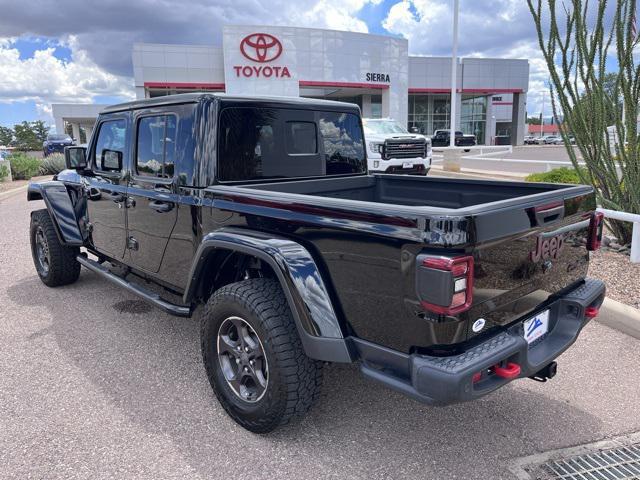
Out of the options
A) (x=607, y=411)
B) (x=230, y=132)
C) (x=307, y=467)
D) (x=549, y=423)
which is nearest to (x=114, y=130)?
(x=230, y=132)

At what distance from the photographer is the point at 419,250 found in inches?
82.1

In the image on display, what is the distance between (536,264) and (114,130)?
3554 mm

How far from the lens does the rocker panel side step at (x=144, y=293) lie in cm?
342

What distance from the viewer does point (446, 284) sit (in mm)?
1986

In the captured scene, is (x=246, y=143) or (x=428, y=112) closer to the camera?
(x=246, y=143)

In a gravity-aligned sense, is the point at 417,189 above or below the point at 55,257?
above

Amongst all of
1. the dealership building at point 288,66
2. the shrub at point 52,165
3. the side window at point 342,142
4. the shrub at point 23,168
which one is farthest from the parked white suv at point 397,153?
the dealership building at point 288,66

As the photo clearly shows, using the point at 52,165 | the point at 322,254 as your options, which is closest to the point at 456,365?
the point at 322,254

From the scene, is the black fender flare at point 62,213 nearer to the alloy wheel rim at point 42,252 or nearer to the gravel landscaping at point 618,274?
the alloy wheel rim at point 42,252

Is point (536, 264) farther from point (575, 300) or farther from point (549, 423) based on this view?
point (549, 423)

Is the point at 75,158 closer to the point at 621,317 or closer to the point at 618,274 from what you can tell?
the point at 621,317

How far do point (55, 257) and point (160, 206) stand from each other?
7.97 ft

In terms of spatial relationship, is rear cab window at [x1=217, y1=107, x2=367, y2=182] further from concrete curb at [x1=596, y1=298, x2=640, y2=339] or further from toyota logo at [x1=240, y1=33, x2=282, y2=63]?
toyota logo at [x1=240, y1=33, x2=282, y2=63]

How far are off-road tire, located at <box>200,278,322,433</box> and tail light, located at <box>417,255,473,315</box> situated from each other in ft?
2.76
